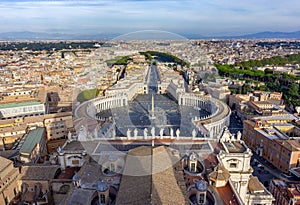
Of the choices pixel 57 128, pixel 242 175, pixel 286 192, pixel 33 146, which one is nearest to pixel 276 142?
pixel 286 192

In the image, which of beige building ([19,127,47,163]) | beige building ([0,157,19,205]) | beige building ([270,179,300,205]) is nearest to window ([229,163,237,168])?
beige building ([270,179,300,205])

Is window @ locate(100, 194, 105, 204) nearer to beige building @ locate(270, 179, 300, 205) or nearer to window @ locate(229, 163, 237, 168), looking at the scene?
window @ locate(229, 163, 237, 168)

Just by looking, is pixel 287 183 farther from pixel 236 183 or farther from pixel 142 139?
pixel 142 139

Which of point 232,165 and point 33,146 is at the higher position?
point 232,165

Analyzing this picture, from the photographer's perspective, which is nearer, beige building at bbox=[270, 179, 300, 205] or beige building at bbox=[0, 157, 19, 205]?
beige building at bbox=[0, 157, 19, 205]

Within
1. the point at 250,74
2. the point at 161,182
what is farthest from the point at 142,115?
the point at 250,74

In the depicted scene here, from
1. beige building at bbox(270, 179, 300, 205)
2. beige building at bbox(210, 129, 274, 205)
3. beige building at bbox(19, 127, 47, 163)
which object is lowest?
beige building at bbox(270, 179, 300, 205)

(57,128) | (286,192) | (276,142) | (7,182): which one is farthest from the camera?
(57,128)

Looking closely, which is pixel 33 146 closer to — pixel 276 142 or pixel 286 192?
pixel 286 192

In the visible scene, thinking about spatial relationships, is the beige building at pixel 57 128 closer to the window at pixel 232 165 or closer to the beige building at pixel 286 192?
the window at pixel 232 165

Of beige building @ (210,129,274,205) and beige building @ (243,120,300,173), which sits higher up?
beige building @ (210,129,274,205)

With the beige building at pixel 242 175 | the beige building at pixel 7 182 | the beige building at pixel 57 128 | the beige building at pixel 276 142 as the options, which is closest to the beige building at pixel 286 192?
the beige building at pixel 242 175
